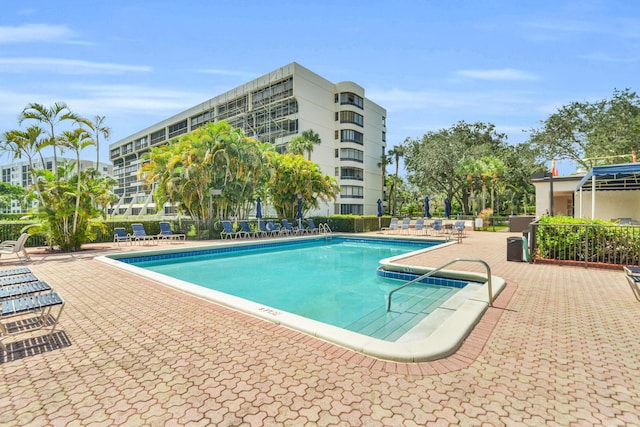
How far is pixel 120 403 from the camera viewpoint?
2.69m

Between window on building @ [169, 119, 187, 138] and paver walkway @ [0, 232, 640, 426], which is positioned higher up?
window on building @ [169, 119, 187, 138]

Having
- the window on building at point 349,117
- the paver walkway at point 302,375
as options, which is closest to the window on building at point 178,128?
the window on building at point 349,117

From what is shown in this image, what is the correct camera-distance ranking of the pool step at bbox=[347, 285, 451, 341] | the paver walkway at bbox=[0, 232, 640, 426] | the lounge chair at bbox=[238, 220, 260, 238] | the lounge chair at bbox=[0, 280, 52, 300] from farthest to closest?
the lounge chair at bbox=[238, 220, 260, 238] < the pool step at bbox=[347, 285, 451, 341] < the lounge chair at bbox=[0, 280, 52, 300] < the paver walkway at bbox=[0, 232, 640, 426]

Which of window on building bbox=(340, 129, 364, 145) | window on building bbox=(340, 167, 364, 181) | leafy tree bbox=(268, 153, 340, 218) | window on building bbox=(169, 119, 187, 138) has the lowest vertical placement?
leafy tree bbox=(268, 153, 340, 218)

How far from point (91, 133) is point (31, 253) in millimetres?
5326

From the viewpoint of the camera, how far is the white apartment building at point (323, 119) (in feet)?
132

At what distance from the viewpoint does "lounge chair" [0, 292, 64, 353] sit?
3.77 metres

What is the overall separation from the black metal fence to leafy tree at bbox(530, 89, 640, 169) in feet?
82.6

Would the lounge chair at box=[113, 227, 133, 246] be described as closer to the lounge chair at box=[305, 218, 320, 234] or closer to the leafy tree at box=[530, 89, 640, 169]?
the lounge chair at box=[305, 218, 320, 234]

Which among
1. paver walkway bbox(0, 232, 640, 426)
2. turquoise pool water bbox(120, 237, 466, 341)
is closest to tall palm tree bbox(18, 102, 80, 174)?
turquoise pool water bbox(120, 237, 466, 341)

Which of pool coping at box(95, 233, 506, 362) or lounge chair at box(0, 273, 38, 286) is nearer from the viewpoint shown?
pool coping at box(95, 233, 506, 362)

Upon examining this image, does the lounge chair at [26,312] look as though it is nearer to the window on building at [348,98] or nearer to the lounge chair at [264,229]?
the lounge chair at [264,229]

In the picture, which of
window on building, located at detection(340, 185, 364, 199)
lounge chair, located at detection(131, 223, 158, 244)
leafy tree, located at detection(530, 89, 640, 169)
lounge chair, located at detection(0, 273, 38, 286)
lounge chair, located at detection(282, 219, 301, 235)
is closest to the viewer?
lounge chair, located at detection(0, 273, 38, 286)

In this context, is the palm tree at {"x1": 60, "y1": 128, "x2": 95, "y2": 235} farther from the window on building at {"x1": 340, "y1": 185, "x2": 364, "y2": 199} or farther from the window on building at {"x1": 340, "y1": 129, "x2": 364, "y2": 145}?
the window on building at {"x1": 340, "y1": 129, "x2": 364, "y2": 145}
